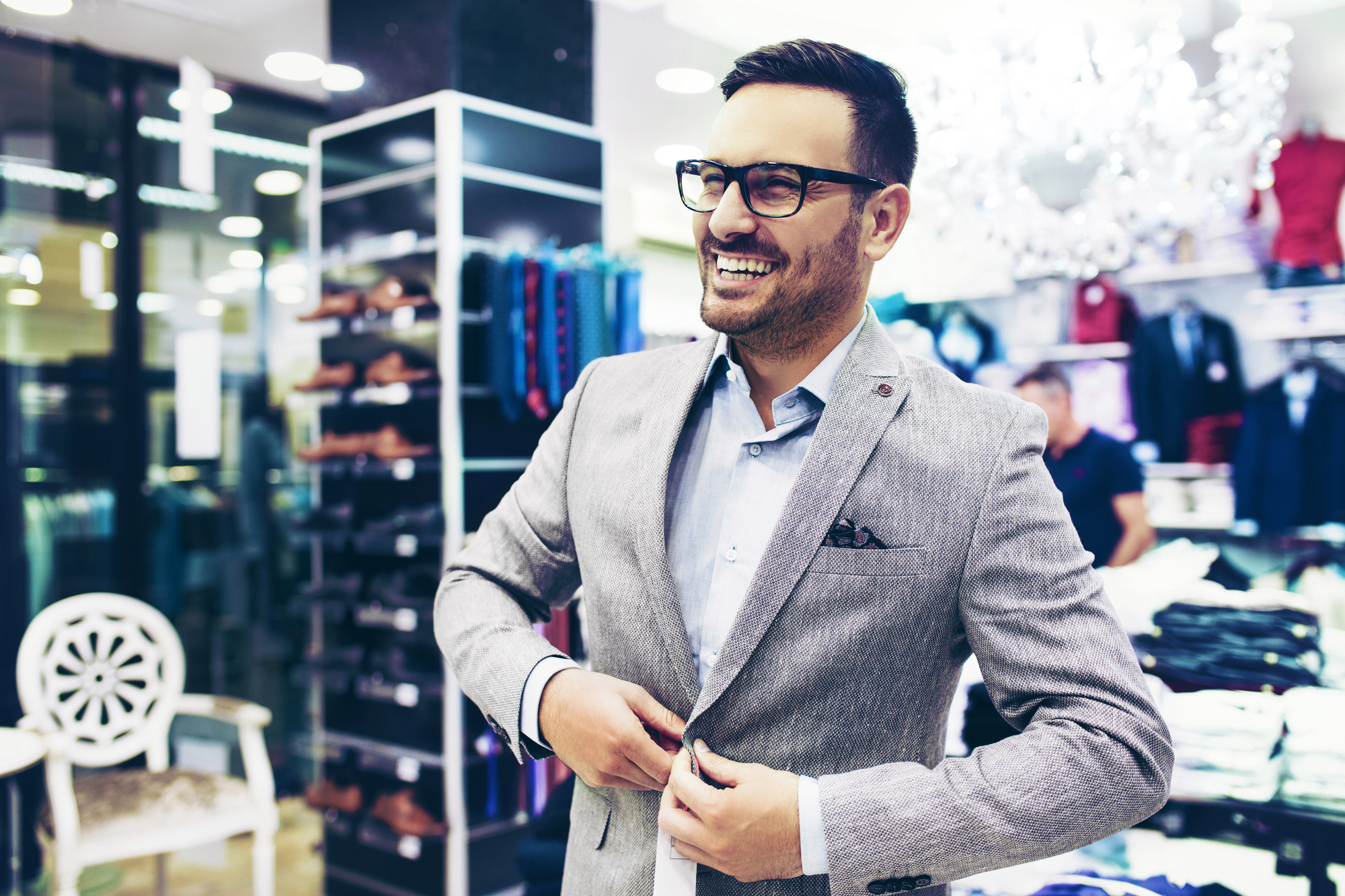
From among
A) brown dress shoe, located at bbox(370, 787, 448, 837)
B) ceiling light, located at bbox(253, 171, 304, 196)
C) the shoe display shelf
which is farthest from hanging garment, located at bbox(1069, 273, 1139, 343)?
ceiling light, located at bbox(253, 171, 304, 196)

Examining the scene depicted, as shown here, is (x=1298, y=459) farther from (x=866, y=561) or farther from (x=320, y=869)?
(x=320, y=869)

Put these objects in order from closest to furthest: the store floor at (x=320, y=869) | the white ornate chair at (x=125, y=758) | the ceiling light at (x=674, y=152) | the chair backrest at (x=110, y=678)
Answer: the store floor at (x=320, y=869), the white ornate chair at (x=125, y=758), the chair backrest at (x=110, y=678), the ceiling light at (x=674, y=152)

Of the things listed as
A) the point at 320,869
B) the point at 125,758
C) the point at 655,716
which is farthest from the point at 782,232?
the point at 320,869

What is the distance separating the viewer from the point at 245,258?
4.89 metres

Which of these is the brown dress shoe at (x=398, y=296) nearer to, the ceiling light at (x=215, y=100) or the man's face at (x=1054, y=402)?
the ceiling light at (x=215, y=100)

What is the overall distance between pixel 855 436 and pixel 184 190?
183 inches

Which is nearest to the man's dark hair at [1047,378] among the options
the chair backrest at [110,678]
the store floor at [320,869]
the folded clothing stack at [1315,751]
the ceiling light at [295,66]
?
the folded clothing stack at [1315,751]

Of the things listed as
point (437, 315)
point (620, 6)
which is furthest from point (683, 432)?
point (620, 6)

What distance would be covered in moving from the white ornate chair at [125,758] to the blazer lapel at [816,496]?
241 cm

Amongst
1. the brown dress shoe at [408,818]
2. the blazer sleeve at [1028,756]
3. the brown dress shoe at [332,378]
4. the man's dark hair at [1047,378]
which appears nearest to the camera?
the blazer sleeve at [1028,756]

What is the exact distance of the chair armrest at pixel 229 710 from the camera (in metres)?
2.90

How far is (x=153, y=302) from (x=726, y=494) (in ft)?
14.1

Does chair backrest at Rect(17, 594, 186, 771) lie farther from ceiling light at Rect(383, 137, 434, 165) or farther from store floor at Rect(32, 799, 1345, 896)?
ceiling light at Rect(383, 137, 434, 165)

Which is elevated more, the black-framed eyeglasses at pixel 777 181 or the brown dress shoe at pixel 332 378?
the black-framed eyeglasses at pixel 777 181
